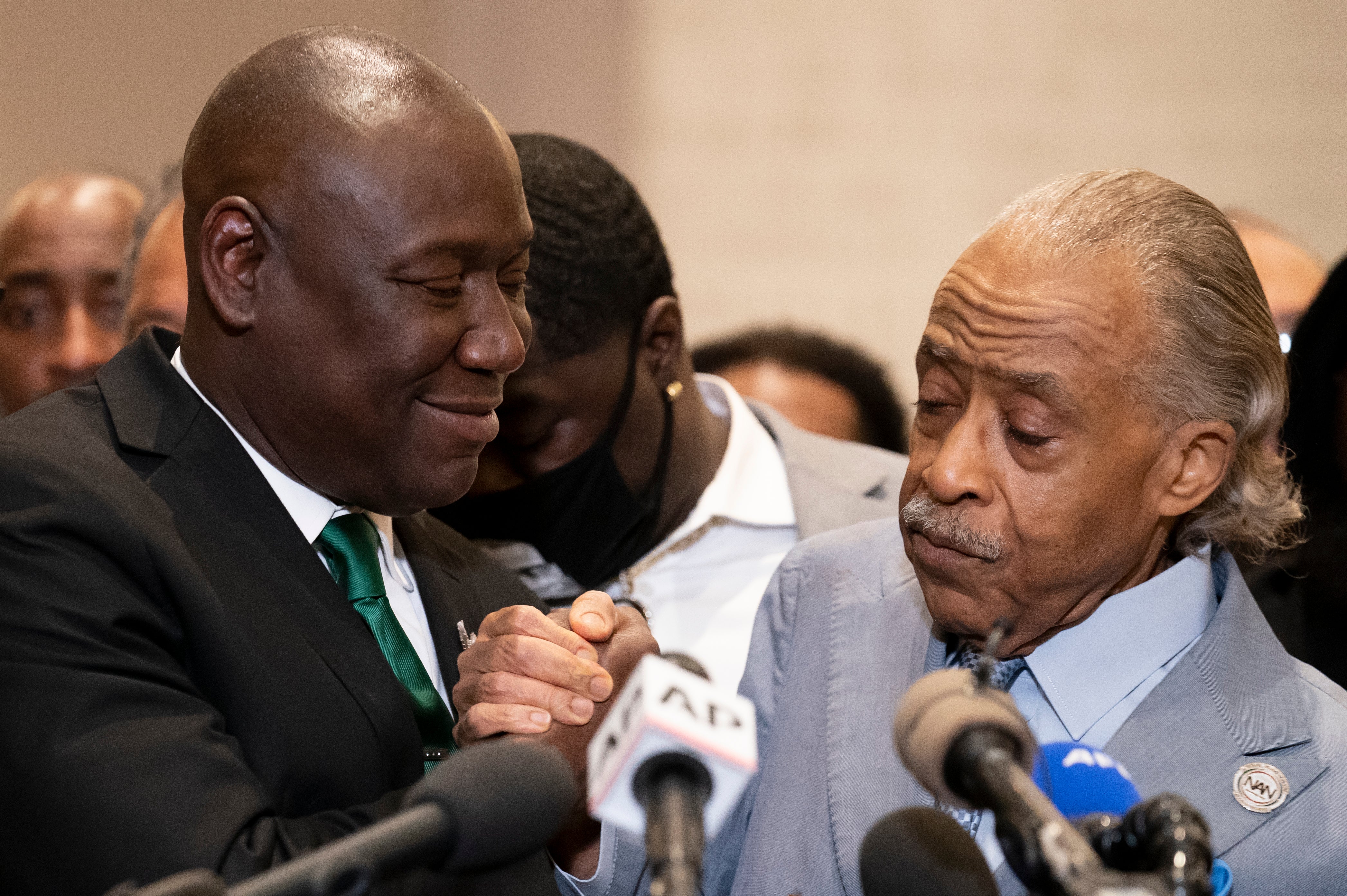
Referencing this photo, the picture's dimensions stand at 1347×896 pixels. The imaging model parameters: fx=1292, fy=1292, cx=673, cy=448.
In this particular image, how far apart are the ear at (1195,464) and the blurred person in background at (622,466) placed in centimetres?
134

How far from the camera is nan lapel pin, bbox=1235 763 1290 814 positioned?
184 centimetres

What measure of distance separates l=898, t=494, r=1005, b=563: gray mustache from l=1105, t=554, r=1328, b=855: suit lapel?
35cm

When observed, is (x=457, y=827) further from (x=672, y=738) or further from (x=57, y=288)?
(x=57, y=288)

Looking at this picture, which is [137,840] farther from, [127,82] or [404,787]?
[127,82]

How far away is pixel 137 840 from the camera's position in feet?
5.07

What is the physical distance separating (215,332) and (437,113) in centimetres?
48

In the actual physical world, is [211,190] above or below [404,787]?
above

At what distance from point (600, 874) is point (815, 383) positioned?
3320 mm

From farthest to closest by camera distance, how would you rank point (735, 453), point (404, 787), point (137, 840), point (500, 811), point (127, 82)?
point (127, 82) < point (735, 453) < point (404, 787) < point (137, 840) < point (500, 811)

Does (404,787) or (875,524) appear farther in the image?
(875,524)

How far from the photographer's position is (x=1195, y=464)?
204 cm

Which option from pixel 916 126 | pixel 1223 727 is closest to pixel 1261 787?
pixel 1223 727

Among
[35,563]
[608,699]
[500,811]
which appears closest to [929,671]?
[608,699]

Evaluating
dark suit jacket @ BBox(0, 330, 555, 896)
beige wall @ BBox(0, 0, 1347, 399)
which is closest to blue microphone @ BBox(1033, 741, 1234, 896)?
dark suit jacket @ BBox(0, 330, 555, 896)
